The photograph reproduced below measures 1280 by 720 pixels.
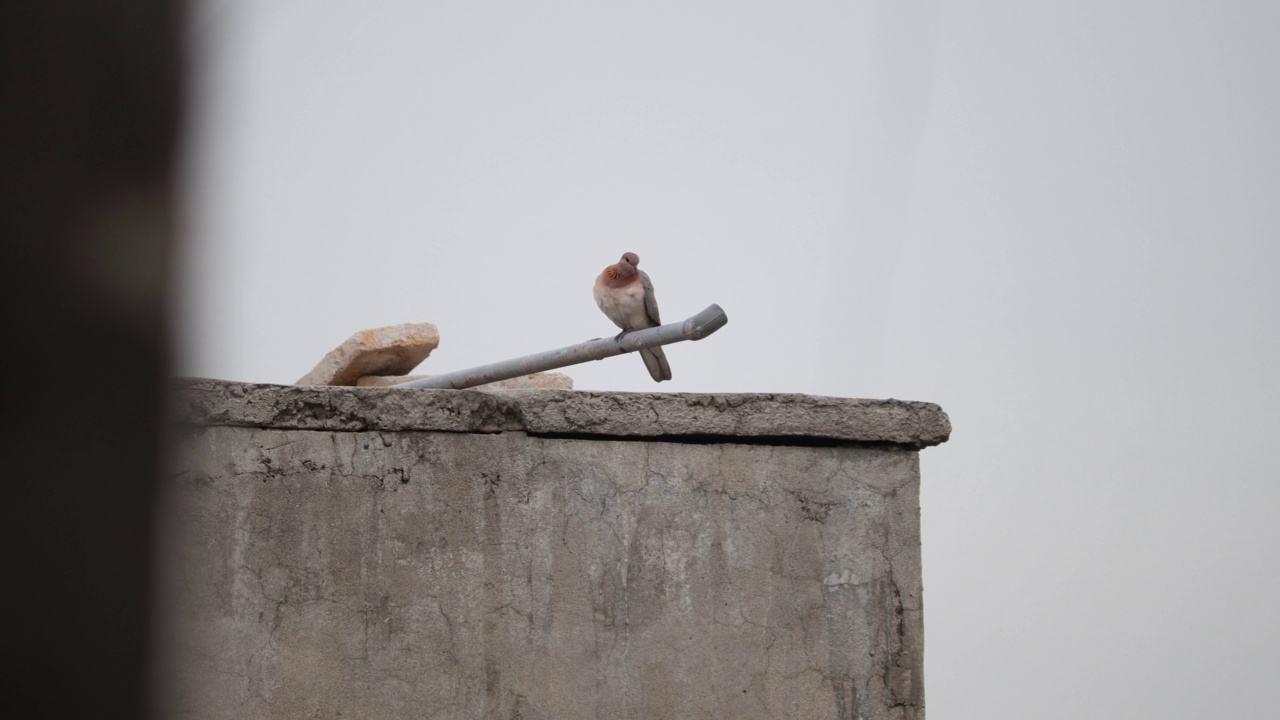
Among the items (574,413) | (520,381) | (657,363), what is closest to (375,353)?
(520,381)

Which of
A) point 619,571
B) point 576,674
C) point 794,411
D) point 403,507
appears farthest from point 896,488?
point 403,507

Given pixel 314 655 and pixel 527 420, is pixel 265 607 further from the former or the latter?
pixel 527 420

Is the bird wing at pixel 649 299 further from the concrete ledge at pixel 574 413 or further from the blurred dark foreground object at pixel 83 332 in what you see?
the blurred dark foreground object at pixel 83 332

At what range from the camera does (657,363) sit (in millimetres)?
6254

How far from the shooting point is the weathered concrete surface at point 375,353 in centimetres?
632

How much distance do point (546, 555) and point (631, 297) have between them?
266 cm

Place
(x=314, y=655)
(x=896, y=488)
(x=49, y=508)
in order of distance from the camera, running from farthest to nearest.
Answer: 1. (x=896, y=488)
2. (x=314, y=655)
3. (x=49, y=508)

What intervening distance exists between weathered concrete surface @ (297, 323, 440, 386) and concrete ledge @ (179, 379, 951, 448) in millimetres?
2606

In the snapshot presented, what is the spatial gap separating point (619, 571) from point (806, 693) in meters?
0.76

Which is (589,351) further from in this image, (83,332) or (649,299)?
(83,332)

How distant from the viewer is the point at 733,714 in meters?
3.69

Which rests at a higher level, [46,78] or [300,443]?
[46,78]

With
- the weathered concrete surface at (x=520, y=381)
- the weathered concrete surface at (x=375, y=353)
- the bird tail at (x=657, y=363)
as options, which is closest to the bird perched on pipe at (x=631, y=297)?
the bird tail at (x=657, y=363)

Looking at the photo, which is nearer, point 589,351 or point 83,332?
point 83,332
